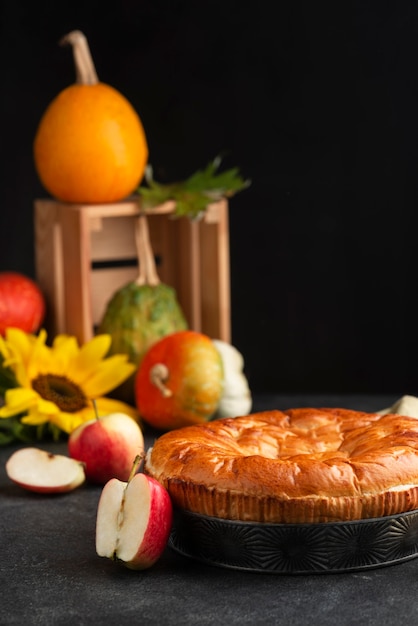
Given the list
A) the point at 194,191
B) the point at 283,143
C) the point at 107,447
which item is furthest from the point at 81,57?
the point at 107,447

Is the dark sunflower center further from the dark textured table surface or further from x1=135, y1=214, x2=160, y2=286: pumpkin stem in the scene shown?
the dark textured table surface

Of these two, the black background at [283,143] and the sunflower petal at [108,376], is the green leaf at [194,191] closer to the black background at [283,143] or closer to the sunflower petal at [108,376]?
the black background at [283,143]

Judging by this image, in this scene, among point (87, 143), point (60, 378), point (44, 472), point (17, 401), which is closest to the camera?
point (44, 472)

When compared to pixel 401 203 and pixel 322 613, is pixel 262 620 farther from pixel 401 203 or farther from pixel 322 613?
pixel 401 203

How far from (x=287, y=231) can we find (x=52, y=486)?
1.05 meters

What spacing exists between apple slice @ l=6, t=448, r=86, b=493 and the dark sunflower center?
0.28 metres

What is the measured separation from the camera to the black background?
8.04ft

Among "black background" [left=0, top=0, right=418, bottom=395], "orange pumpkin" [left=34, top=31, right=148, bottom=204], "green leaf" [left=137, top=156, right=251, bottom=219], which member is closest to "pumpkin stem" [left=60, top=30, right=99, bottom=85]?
"orange pumpkin" [left=34, top=31, right=148, bottom=204]

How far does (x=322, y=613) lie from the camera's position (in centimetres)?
124

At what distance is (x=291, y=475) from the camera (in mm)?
1327

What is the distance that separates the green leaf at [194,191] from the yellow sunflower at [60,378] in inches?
13.1

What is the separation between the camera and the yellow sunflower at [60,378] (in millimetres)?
2016

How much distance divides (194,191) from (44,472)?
82 cm

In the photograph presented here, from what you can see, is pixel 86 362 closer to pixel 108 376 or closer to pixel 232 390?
pixel 108 376
